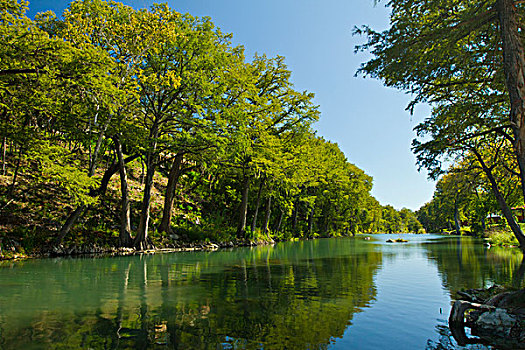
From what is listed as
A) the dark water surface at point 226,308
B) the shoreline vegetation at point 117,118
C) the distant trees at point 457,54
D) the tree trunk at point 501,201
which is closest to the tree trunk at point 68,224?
the shoreline vegetation at point 117,118

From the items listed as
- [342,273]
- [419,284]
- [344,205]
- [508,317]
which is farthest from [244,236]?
[344,205]

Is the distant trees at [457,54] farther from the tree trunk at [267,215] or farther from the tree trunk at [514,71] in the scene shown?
the tree trunk at [267,215]

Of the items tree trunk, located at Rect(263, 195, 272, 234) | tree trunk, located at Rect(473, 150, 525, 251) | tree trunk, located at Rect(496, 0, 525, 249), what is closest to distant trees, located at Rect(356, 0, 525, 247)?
tree trunk, located at Rect(496, 0, 525, 249)

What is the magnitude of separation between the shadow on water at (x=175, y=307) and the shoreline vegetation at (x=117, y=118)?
660cm

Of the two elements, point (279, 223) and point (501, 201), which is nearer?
point (501, 201)

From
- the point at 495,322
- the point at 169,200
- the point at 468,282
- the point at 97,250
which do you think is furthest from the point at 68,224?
the point at 495,322

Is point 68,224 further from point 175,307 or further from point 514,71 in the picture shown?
point 514,71

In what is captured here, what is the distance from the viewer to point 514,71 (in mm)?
7586

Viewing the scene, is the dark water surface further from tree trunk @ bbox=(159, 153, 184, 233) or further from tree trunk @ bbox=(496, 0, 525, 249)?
tree trunk @ bbox=(159, 153, 184, 233)

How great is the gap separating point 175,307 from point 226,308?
48.2 inches

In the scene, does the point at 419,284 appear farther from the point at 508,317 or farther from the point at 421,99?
the point at 421,99

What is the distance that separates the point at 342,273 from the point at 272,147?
61.3 ft

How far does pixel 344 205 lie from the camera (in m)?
69.2

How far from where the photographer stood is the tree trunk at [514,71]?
293 inches
